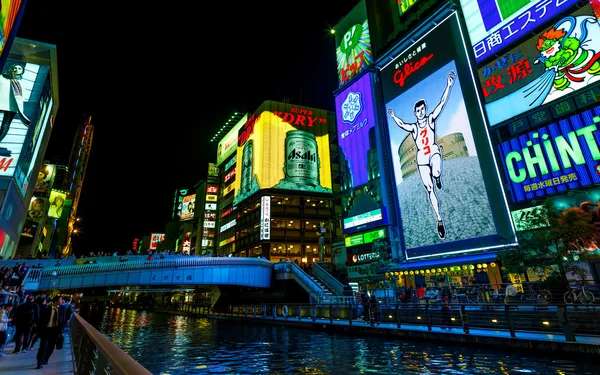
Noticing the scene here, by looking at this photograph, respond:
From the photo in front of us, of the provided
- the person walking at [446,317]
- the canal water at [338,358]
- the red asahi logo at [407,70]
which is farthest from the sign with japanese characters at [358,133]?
the canal water at [338,358]

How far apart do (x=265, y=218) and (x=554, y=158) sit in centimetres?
5137

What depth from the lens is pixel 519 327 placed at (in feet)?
46.8

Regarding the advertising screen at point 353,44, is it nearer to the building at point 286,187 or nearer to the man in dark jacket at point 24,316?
the building at point 286,187

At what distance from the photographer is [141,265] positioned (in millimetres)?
34156

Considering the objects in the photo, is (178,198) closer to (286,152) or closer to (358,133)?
(286,152)

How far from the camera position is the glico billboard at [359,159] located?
47.6 metres

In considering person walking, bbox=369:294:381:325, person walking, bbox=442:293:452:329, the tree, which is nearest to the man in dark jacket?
person walking, bbox=369:294:381:325

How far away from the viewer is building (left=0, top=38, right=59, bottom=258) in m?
39.0

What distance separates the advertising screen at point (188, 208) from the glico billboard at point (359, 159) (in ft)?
248

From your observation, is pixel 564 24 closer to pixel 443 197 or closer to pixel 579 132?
pixel 579 132

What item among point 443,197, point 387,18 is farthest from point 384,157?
point 387,18

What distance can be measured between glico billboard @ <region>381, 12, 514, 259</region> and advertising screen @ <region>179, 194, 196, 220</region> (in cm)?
8629

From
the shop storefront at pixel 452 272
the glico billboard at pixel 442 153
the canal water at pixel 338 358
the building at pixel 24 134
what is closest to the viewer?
the canal water at pixel 338 358

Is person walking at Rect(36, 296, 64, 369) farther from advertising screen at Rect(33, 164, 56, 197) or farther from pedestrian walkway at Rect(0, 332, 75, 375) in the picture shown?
advertising screen at Rect(33, 164, 56, 197)
